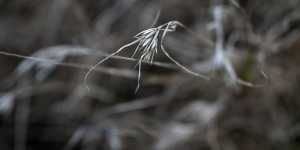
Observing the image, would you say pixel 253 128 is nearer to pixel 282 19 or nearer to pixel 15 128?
pixel 282 19

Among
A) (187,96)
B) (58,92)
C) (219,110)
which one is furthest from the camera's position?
(58,92)

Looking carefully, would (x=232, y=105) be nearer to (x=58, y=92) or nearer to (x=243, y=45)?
(x=243, y=45)

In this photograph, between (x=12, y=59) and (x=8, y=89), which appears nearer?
(x=8, y=89)

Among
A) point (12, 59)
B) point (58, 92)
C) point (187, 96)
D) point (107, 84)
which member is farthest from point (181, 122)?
point (12, 59)

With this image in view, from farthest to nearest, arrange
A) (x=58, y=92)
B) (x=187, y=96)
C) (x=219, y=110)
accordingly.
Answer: (x=58, y=92), (x=187, y=96), (x=219, y=110)

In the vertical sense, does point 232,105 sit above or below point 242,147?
above

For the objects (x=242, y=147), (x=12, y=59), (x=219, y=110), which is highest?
(x=12, y=59)
